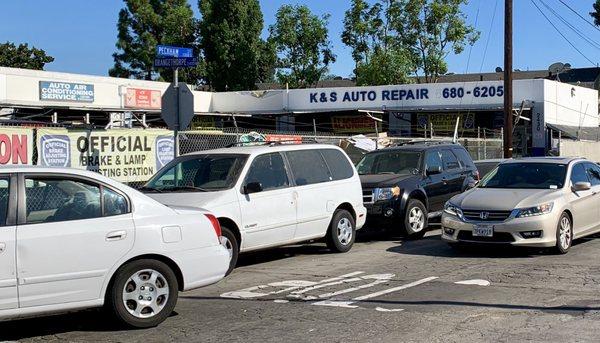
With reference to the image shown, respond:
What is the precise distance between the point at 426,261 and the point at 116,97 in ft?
88.3

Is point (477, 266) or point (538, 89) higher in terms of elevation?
point (538, 89)

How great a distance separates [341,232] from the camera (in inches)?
453

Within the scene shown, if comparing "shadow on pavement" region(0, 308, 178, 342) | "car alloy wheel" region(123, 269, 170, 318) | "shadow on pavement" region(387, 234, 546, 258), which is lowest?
"shadow on pavement" region(0, 308, 178, 342)

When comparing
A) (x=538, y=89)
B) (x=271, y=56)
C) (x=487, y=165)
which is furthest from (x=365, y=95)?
(x=487, y=165)

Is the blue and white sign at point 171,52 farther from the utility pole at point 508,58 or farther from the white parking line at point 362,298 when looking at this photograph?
the utility pole at point 508,58

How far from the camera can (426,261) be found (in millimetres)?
10367

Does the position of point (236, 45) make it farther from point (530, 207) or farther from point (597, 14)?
point (530, 207)

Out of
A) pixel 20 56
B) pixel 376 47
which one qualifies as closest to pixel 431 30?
pixel 376 47

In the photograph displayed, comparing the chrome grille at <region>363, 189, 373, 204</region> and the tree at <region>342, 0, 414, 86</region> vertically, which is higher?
the tree at <region>342, 0, 414, 86</region>

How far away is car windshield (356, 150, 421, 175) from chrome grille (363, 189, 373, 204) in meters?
1.17

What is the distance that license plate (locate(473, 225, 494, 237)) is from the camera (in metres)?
10.4

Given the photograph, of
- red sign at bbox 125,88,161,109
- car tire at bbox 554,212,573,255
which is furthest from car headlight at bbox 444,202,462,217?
red sign at bbox 125,88,161,109

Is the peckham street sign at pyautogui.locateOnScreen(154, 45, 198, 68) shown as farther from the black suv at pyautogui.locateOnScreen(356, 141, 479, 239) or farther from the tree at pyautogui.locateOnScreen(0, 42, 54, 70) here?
the tree at pyautogui.locateOnScreen(0, 42, 54, 70)

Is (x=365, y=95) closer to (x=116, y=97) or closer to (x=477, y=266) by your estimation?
(x=116, y=97)
